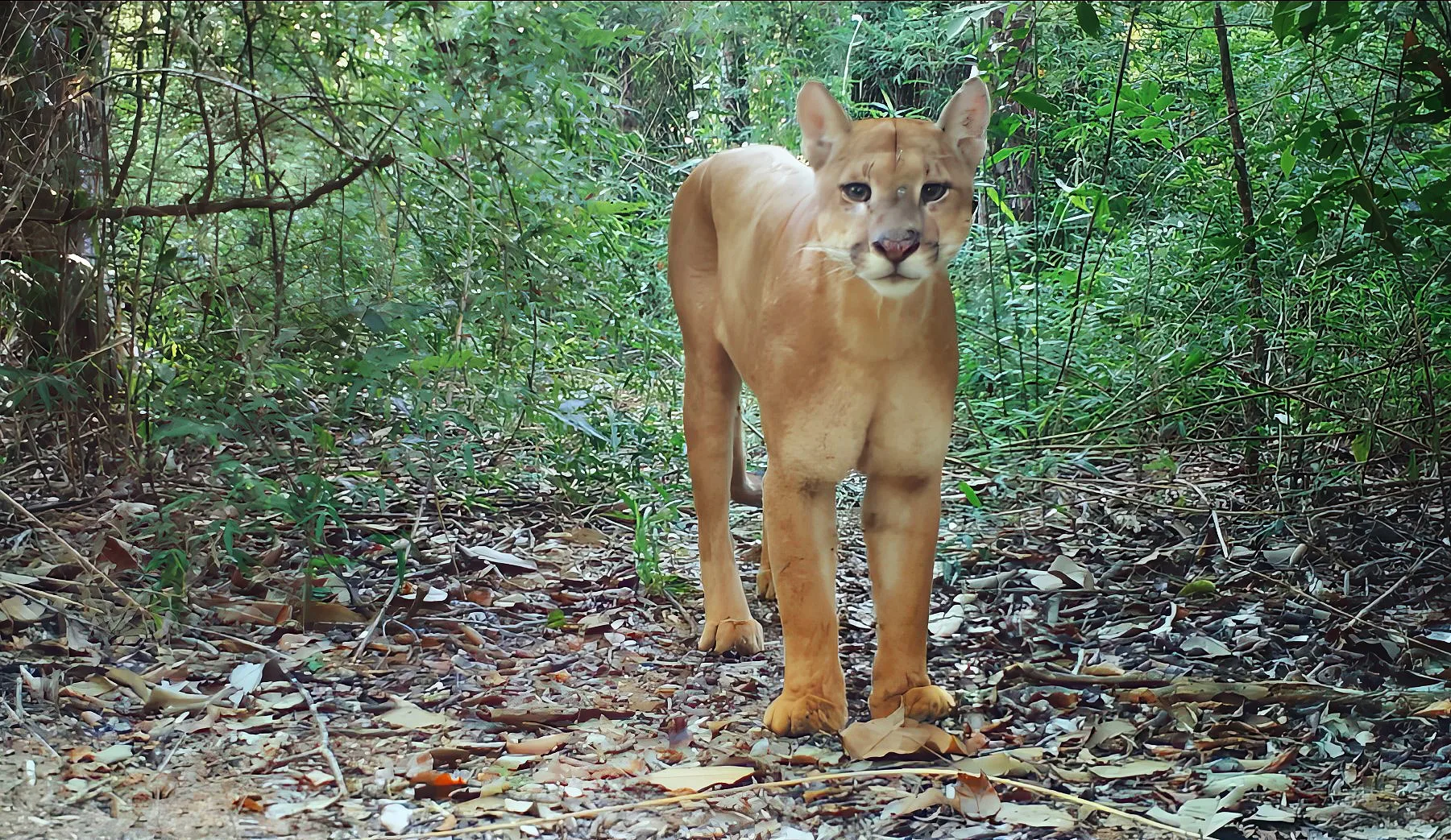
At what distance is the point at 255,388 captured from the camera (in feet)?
10.5

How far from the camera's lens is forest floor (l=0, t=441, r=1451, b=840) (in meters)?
2.38

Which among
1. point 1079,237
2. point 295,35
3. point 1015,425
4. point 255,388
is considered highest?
point 295,35

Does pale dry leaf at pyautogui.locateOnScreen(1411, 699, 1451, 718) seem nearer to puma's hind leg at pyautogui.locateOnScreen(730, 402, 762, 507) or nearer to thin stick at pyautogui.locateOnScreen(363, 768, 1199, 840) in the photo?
thin stick at pyautogui.locateOnScreen(363, 768, 1199, 840)

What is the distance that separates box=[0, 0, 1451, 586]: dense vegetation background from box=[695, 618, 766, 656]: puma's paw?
42 centimetres

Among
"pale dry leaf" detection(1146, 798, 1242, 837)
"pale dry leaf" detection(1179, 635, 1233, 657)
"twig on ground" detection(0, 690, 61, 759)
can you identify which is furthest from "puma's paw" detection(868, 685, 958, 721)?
"twig on ground" detection(0, 690, 61, 759)

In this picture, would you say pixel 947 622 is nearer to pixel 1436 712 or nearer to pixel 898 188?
pixel 1436 712

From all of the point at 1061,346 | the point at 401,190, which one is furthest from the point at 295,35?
the point at 1061,346

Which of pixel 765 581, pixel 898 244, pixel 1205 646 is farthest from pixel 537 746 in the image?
pixel 1205 646

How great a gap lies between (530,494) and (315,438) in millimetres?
1294

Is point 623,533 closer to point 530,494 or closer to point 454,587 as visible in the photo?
point 530,494

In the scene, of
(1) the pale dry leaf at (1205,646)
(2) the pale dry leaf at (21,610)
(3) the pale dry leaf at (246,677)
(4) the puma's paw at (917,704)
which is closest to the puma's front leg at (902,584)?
(4) the puma's paw at (917,704)

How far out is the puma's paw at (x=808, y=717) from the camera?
2719mm

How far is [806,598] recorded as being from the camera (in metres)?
2.73

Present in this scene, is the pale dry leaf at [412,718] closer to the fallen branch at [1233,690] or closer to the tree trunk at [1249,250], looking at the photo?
the fallen branch at [1233,690]
